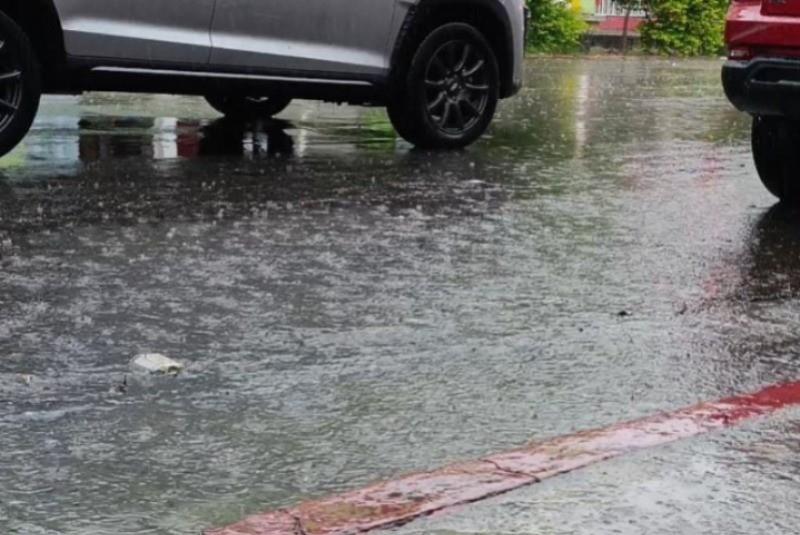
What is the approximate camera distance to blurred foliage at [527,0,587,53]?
27016 millimetres

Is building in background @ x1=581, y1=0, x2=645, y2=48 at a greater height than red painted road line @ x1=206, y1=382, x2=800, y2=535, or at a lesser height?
greater

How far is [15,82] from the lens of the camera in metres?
7.67

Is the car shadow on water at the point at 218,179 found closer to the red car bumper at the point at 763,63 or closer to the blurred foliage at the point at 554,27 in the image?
the red car bumper at the point at 763,63

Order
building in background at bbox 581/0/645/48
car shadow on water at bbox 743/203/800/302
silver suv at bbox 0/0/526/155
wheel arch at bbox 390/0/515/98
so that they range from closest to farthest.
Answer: car shadow on water at bbox 743/203/800/302
silver suv at bbox 0/0/526/155
wheel arch at bbox 390/0/515/98
building in background at bbox 581/0/645/48

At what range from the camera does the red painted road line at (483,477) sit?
121 inches

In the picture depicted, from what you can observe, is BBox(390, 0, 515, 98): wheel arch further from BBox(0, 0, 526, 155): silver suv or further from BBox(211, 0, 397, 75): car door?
BBox(211, 0, 397, 75): car door

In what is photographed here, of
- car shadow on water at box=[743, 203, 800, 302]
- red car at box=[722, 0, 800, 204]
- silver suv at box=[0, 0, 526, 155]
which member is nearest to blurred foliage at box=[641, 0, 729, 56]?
silver suv at box=[0, 0, 526, 155]

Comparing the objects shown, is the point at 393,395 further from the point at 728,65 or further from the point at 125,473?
the point at 728,65

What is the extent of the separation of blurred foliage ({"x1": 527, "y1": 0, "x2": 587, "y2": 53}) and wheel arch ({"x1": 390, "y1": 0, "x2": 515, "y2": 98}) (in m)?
17.2

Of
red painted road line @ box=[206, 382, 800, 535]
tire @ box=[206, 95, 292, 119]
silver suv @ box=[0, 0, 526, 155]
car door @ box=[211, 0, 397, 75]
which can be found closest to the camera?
red painted road line @ box=[206, 382, 800, 535]

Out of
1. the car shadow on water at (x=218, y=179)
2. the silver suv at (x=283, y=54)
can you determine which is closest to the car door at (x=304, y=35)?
the silver suv at (x=283, y=54)

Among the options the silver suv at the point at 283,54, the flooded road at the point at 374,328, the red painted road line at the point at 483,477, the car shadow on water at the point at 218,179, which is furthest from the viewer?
the silver suv at the point at 283,54

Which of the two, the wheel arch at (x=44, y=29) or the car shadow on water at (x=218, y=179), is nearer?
the car shadow on water at (x=218, y=179)

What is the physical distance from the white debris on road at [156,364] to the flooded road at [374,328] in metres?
0.04
